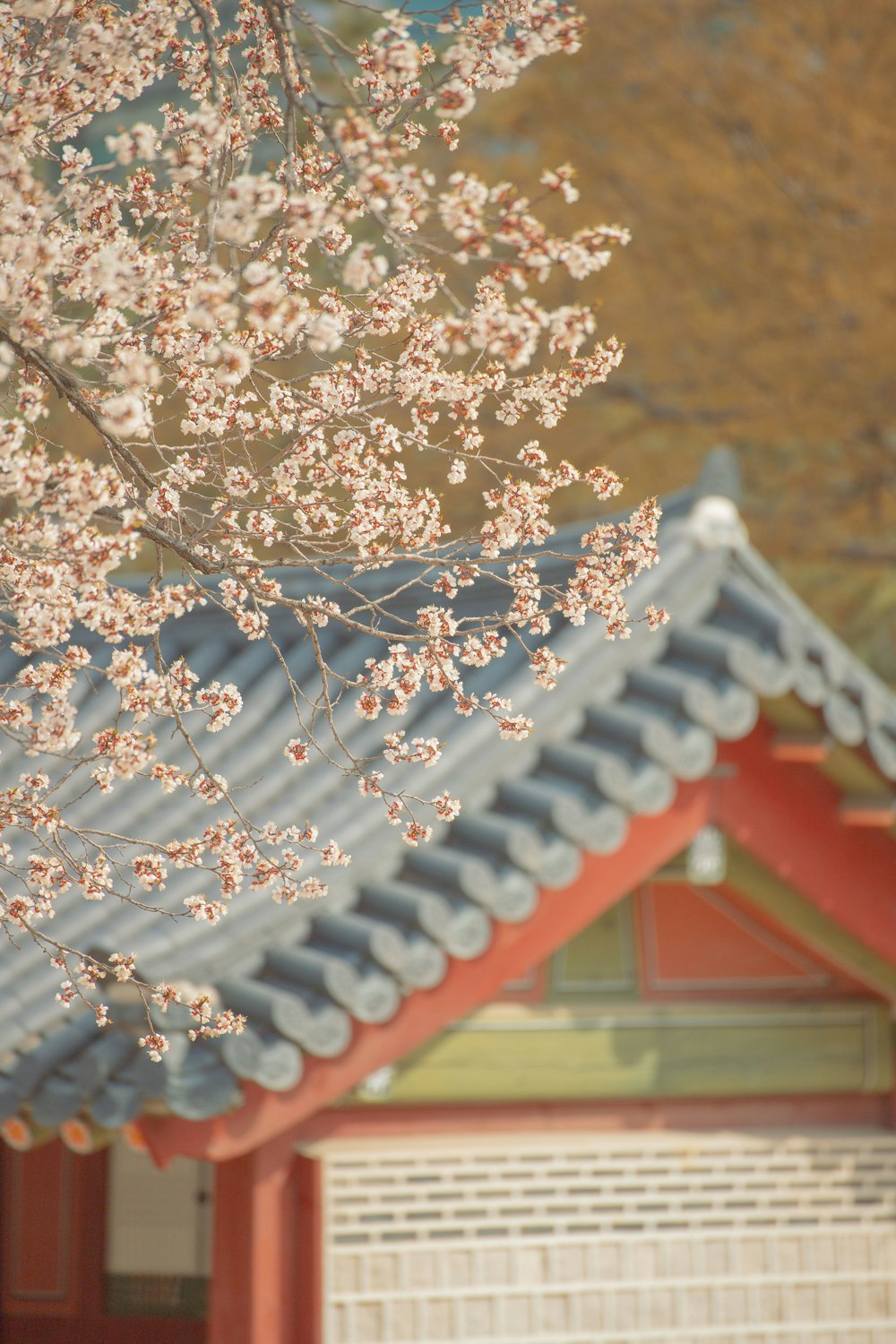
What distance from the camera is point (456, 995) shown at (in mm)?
5141

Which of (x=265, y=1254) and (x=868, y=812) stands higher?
(x=868, y=812)

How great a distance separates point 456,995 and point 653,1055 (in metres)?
0.92

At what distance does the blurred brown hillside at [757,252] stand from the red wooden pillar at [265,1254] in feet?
28.7

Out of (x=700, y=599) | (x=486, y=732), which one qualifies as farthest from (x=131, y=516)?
(x=700, y=599)

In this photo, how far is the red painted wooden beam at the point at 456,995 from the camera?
15.0 feet

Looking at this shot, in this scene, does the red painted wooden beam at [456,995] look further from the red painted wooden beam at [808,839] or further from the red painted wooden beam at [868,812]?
the red painted wooden beam at [868,812]

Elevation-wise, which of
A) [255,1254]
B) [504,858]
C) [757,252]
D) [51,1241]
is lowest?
[255,1254]

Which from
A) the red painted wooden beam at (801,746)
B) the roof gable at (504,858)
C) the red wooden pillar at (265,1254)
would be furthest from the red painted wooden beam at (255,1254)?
the red painted wooden beam at (801,746)

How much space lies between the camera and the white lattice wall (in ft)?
17.1

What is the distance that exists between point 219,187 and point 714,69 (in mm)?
11454

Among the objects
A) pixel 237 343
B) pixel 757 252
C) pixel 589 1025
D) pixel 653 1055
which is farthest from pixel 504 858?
pixel 757 252

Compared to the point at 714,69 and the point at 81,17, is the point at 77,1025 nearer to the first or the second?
the point at 81,17

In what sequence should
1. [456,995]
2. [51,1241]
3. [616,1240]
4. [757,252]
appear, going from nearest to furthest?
[456,995], [616,1240], [51,1241], [757,252]

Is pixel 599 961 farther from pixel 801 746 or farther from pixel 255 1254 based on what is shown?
pixel 255 1254
